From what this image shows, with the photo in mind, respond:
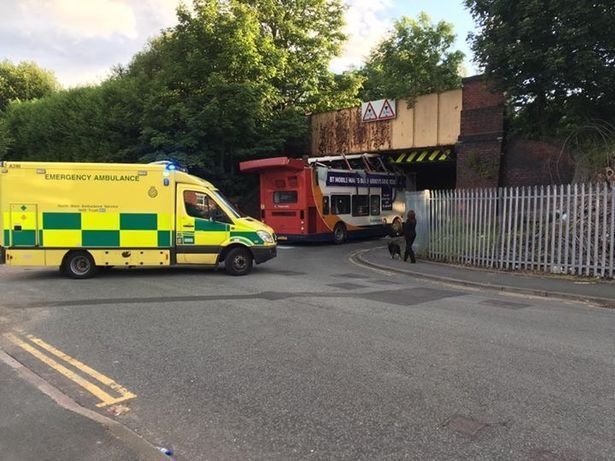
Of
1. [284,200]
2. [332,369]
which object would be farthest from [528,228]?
[284,200]

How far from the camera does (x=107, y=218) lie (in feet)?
42.2

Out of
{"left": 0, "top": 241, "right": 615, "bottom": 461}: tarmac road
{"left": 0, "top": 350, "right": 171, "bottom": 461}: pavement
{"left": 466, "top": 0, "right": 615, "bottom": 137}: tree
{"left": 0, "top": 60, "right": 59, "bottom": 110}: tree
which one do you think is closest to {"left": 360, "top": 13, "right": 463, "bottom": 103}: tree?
{"left": 466, "top": 0, "right": 615, "bottom": 137}: tree

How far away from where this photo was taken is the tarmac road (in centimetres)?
409

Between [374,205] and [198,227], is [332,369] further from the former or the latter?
[374,205]

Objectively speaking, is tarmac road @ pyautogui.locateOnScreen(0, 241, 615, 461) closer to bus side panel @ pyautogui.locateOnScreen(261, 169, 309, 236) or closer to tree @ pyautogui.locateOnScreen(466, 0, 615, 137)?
tree @ pyautogui.locateOnScreen(466, 0, 615, 137)

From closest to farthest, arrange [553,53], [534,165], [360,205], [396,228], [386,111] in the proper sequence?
[553,53] < [534,165] < [360,205] < [386,111] < [396,228]

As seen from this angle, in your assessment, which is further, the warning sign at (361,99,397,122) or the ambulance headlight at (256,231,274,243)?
the warning sign at (361,99,397,122)

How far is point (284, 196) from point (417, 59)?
22071 mm

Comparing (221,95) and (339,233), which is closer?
(339,233)

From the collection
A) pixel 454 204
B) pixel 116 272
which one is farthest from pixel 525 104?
pixel 116 272

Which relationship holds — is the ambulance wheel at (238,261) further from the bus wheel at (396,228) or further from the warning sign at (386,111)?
the warning sign at (386,111)

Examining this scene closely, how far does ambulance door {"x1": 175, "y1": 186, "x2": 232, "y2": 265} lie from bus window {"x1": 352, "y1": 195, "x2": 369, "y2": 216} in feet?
37.1

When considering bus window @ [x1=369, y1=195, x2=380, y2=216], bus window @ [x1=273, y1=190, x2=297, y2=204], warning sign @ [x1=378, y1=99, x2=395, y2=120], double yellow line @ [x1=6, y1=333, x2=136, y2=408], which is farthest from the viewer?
warning sign @ [x1=378, y1=99, x2=395, y2=120]

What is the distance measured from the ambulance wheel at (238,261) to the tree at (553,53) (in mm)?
8833
